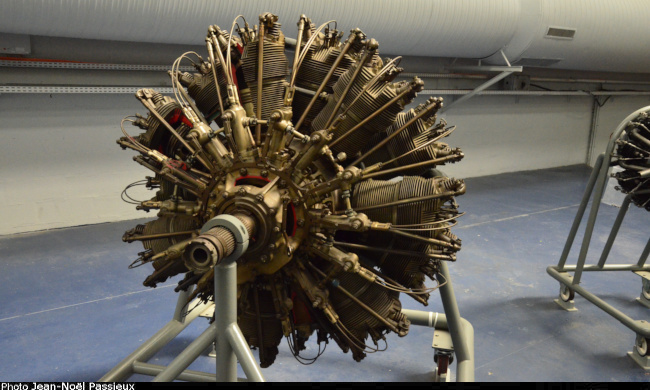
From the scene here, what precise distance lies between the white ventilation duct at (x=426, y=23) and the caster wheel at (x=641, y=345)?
13.5 ft

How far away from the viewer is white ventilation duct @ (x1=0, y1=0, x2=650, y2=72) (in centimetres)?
481

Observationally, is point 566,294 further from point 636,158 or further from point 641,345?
point 636,158

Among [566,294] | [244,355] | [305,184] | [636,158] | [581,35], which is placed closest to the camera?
[244,355]

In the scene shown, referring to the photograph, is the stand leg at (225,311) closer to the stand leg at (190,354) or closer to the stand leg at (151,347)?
the stand leg at (190,354)

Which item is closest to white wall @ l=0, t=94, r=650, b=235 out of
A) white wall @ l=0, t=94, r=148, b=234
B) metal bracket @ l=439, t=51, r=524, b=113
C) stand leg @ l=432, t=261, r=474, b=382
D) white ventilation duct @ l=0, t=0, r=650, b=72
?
white wall @ l=0, t=94, r=148, b=234

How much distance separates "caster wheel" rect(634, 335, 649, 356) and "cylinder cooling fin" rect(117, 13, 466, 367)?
2.35 metres

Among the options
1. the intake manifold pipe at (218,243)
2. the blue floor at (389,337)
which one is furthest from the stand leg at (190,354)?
the blue floor at (389,337)

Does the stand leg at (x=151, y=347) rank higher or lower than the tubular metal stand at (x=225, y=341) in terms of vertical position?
lower

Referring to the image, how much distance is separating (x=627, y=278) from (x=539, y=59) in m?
4.05

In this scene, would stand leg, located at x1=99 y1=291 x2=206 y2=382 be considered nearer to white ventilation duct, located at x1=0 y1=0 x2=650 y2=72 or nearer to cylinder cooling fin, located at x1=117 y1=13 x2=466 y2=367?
cylinder cooling fin, located at x1=117 y1=13 x2=466 y2=367

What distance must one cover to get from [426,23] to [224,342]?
563 cm

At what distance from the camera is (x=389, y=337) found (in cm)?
394

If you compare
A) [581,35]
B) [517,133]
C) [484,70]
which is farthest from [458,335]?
[517,133]

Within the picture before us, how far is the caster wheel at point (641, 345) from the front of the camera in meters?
3.75
